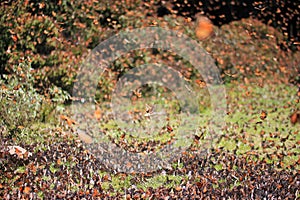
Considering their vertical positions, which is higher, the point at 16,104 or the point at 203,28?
the point at 16,104

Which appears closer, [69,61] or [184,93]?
[69,61]

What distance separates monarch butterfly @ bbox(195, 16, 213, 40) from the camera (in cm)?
812

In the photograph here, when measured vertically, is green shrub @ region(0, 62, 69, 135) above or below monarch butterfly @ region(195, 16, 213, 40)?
above

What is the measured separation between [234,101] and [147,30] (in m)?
1.75

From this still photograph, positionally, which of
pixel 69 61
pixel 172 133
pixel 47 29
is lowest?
pixel 172 133

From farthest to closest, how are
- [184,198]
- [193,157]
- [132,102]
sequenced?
[132,102], [193,157], [184,198]

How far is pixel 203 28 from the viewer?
8297mm

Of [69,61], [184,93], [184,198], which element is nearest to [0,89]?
[184,198]

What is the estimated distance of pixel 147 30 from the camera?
24.0 ft

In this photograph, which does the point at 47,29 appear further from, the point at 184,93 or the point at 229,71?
the point at 229,71

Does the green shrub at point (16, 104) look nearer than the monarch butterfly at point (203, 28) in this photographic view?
Yes

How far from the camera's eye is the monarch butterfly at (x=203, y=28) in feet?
26.6

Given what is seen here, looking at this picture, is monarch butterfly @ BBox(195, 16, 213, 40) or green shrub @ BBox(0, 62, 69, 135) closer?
green shrub @ BBox(0, 62, 69, 135)

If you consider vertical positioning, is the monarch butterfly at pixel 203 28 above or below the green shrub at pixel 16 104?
below
